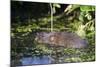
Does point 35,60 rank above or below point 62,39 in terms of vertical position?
below

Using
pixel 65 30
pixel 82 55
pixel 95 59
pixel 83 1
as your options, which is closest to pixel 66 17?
pixel 65 30

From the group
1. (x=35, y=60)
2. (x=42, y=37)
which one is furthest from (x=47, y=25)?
(x=35, y=60)

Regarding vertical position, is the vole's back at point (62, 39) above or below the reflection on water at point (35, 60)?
above

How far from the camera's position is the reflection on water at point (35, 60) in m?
1.91

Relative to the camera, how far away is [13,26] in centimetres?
188

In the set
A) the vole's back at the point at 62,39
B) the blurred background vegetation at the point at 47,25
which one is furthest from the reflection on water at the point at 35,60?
the vole's back at the point at 62,39

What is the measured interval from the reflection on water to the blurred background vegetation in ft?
0.14

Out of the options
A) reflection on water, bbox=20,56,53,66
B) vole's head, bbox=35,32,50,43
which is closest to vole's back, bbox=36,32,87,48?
Result: vole's head, bbox=35,32,50,43

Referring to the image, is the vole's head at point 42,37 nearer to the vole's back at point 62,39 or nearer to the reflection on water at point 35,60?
the vole's back at point 62,39

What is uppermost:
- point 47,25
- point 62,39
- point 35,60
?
point 47,25

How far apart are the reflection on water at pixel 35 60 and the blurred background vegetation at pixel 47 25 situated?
0.14ft

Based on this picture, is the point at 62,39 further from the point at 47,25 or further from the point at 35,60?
the point at 35,60

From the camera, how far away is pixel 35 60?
1.95m

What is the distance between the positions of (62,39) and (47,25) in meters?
0.23
